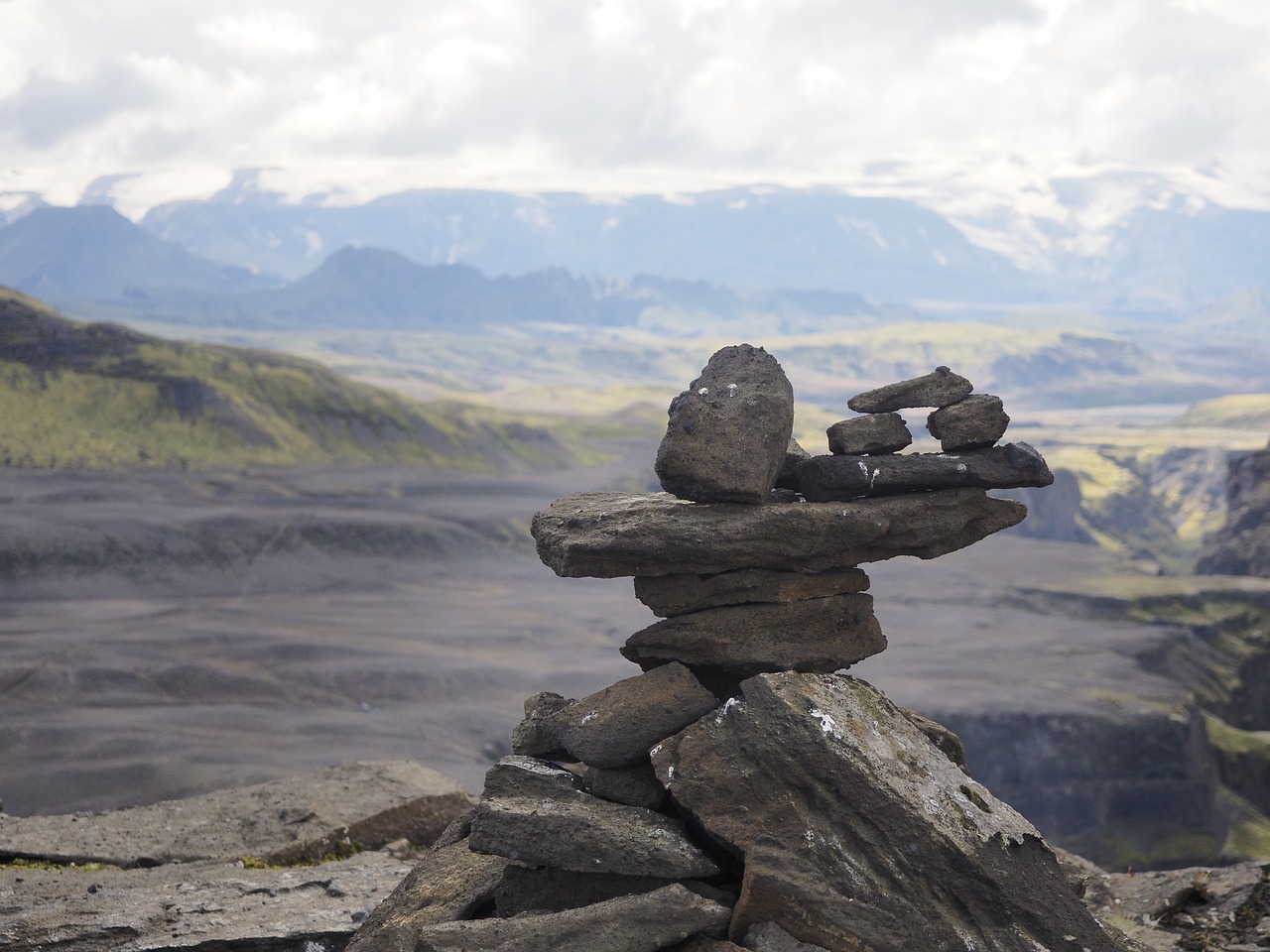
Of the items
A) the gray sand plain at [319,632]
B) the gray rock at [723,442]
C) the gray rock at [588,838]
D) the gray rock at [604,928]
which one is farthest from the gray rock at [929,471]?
the gray sand plain at [319,632]

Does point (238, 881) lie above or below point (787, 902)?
below

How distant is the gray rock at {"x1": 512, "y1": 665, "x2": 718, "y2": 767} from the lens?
16.3m

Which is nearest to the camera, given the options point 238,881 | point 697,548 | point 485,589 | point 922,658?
point 697,548

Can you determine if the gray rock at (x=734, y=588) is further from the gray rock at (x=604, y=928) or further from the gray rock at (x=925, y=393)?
the gray rock at (x=604, y=928)

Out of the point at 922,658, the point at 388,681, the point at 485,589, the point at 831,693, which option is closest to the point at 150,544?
the point at 485,589

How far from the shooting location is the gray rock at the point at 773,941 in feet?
45.5

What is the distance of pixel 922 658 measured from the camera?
10975cm

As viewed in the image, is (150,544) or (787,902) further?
(150,544)

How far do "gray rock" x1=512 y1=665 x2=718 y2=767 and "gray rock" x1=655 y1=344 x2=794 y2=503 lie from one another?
8.75ft

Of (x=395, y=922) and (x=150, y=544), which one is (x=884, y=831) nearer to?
(x=395, y=922)

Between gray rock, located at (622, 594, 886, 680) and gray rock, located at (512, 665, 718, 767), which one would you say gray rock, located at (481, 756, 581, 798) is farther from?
gray rock, located at (622, 594, 886, 680)

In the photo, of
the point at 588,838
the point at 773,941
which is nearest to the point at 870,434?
the point at 588,838

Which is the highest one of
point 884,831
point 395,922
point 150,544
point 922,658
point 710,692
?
point 710,692

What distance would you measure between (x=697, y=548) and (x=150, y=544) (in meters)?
116
